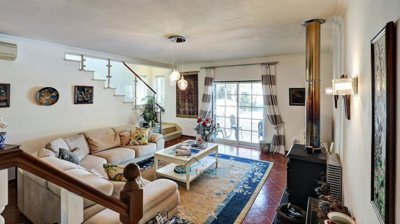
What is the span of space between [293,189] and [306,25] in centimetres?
226

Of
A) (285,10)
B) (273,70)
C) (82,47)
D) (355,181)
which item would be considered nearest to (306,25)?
(285,10)

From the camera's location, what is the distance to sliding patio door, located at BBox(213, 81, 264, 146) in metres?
5.89

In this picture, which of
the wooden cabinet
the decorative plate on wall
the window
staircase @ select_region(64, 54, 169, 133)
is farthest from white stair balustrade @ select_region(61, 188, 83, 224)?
the window

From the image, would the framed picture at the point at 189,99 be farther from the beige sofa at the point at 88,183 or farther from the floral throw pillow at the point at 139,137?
the beige sofa at the point at 88,183

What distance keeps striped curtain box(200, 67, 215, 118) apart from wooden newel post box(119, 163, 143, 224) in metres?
5.55

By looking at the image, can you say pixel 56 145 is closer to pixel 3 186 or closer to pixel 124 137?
pixel 124 137

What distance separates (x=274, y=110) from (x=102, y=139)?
4204 mm

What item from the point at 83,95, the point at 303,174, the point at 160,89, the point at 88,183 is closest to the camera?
→ the point at 88,183

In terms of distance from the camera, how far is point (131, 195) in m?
0.99

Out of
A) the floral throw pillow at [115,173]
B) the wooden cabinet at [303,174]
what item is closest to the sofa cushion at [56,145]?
the floral throw pillow at [115,173]

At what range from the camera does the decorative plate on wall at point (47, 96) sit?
3879 millimetres

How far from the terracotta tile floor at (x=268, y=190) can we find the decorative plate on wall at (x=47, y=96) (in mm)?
3951

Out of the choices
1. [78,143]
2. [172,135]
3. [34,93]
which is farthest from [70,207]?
[172,135]

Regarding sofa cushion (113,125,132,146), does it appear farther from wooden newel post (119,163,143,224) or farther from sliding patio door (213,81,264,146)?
wooden newel post (119,163,143,224)
